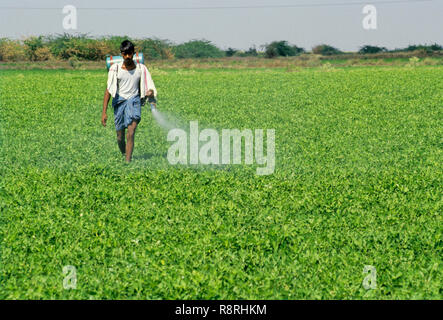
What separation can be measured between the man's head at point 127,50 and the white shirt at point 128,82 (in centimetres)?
27

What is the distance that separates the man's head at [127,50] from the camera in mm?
10133

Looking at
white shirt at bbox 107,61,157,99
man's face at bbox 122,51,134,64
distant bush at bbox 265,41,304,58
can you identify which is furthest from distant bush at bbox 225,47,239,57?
man's face at bbox 122,51,134,64

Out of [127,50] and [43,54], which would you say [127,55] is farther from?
[43,54]

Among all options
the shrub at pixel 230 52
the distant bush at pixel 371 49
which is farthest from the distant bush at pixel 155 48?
the distant bush at pixel 371 49

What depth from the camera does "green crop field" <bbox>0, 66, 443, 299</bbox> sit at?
5.53m

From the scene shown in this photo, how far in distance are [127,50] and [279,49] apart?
64.7 m

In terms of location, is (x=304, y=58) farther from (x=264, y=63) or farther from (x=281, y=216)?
(x=281, y=216)

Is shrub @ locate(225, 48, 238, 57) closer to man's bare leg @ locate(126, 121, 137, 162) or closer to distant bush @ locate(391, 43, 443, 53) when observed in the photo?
distant bush @ locate(391, 43, 443, 53)

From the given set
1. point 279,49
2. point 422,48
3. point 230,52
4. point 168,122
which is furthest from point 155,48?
point 168,122

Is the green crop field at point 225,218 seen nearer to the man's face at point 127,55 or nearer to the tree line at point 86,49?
the man's face at point 127,55

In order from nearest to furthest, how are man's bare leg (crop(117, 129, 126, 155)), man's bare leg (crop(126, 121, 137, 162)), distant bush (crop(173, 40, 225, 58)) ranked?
man's bare leg (crop(126, 121, 137, 162)), man's bare leg (crop(117, 129, 126, 155)), distant bush (crop(173, 40, 225, 58))

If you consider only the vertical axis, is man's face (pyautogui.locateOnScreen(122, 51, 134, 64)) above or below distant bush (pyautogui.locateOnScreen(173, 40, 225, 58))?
below
